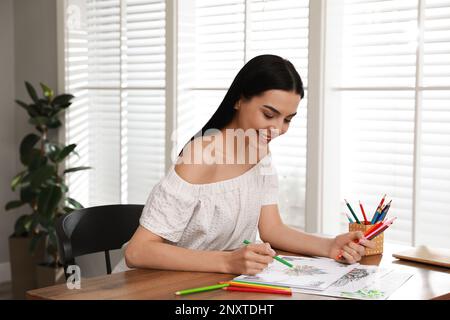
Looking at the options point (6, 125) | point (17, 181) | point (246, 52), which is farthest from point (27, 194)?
point (246, 52)

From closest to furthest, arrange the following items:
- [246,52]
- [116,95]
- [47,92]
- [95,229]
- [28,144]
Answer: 1. [95,229]
2. [246,52]
3. [116,95]
4. [47,92]
5. [28,144]

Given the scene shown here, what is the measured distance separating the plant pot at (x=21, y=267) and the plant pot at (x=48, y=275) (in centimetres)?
12

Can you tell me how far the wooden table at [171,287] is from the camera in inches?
54.0

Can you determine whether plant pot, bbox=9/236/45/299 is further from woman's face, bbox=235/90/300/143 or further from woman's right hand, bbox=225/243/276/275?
woman's right hand, bbox=225/243/276/275

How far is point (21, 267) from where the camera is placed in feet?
13.0

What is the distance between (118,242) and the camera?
82.0 inches

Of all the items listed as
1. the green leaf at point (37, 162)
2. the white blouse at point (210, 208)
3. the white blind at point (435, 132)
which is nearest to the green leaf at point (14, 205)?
the green leaf at point (37, 162)

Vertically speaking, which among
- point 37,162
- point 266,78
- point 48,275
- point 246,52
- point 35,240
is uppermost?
point 246,52

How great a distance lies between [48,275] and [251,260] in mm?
2607

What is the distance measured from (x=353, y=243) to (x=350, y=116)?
1.02 meters

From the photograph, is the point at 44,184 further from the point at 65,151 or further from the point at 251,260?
the point at 251,260

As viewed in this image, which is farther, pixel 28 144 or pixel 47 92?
pixel 28 144

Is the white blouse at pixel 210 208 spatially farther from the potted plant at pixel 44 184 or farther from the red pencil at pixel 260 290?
the potted plant at pixel 44 184

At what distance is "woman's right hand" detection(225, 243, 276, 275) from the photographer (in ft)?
4.97
